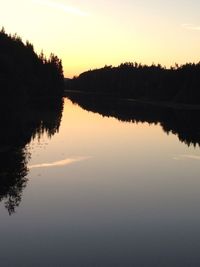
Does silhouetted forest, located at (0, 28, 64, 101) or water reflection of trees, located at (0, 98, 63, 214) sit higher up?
silhouetted forest, located at (0, 28, 64, 101)

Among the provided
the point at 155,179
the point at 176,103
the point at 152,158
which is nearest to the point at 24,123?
the point at 152,158

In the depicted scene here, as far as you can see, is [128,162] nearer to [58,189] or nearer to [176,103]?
[58,189]

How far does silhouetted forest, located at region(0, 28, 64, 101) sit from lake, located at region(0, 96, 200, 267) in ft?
99.9

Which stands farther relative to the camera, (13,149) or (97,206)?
(13,149)

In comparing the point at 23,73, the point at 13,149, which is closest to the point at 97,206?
the point at 13,149

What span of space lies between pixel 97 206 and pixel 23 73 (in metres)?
85.3

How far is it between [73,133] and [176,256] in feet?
144

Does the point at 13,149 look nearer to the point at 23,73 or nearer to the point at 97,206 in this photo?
the point at 97,206

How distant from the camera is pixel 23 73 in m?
106

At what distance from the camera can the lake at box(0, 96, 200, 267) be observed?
689 inches

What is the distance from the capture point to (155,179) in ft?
103

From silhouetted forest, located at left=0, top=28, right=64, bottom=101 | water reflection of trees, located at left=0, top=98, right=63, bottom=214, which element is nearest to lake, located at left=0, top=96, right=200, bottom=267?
water reflection of trees, located at left=0, top=98, right=63, bottom=214

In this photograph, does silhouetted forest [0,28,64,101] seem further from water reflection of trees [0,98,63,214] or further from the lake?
the lake

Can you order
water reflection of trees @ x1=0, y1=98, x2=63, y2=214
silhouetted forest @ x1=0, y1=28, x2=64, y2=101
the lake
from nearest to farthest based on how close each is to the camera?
the lake
water reflection of trees @ x1=0, y1=98, x2=63, y2=214
silhouetted forest @ x1=0, y1=28, x2=64, y2=101
